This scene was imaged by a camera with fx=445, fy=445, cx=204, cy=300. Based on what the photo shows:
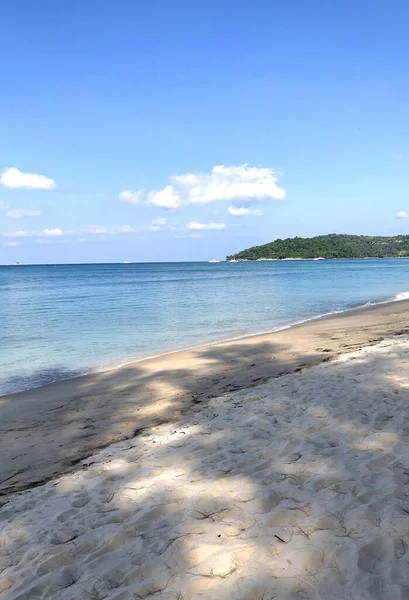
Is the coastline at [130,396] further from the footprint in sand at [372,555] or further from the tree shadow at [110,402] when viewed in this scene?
the footprint in sand at [372,555]

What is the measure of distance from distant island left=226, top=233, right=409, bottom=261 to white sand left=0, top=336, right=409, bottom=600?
180306mm

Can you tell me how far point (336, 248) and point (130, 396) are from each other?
607 ft

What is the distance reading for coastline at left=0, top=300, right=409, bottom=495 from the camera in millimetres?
5727

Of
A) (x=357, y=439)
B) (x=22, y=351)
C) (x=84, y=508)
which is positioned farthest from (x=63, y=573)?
(x=22, y=351)

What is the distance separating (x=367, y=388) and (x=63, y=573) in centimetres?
476

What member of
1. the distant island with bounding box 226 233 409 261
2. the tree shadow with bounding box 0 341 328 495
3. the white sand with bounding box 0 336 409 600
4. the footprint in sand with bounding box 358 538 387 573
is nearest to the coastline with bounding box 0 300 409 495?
the tree shadow with bounding box 0 341 328 495

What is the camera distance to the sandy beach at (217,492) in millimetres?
2748

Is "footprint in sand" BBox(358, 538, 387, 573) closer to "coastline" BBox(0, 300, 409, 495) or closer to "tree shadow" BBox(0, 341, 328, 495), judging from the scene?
"coastline" BBox(0, 300, 409, 495)

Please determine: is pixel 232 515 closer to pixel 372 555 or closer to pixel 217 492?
pixel 217 492

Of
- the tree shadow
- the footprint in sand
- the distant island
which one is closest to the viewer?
the footprint in sand

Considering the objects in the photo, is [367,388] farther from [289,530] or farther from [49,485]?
[49,485]

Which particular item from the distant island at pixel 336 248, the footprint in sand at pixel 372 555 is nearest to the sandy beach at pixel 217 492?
the footprint in sand at pixel 372 555

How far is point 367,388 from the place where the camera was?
640 cm

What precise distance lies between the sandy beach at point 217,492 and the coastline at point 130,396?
0.15ft
